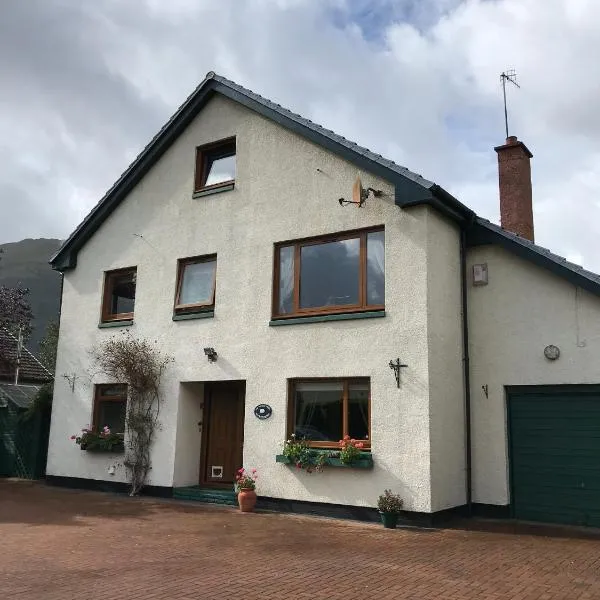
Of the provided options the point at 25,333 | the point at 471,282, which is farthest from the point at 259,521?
the point at 25,333

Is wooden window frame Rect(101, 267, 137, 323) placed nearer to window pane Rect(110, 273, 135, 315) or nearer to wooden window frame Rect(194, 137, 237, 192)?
window pane Rect(110, 273, 135, 315)

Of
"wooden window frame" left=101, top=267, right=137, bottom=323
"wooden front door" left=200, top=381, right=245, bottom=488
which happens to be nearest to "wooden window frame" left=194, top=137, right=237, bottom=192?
"wooden window frame" left=101, top=267, right=137, bottom=323

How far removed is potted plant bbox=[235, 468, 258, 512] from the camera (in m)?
11.2

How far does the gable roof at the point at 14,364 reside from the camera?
63.6 feet

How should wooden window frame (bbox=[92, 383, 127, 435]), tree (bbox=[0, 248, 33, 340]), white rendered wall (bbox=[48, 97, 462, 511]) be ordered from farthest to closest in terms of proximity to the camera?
tree (bbox=[0, 248, 33, 340]) → wooden window frame (bbox=[92, 383, 127, 435]) → white rendered wall (bbox=[48, 97, 462, 511])

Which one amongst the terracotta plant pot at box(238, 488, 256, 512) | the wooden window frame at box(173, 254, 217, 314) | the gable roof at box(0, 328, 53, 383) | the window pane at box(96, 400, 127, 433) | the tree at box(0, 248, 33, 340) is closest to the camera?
the terracotta plant pot at box(238, 488, 256, 512)

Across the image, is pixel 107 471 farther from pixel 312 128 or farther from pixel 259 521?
pixel 312 128

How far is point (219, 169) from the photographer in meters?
14.2

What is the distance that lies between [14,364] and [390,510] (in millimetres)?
14279

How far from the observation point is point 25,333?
22688mm

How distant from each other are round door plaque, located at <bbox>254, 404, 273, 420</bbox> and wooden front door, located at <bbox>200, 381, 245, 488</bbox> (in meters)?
1.28

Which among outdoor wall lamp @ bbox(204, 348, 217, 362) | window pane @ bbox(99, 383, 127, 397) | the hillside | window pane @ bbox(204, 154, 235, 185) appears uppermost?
the hillside

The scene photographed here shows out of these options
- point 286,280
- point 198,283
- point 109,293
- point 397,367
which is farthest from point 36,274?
point 397,367

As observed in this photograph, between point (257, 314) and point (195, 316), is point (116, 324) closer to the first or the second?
point (195, 316)
